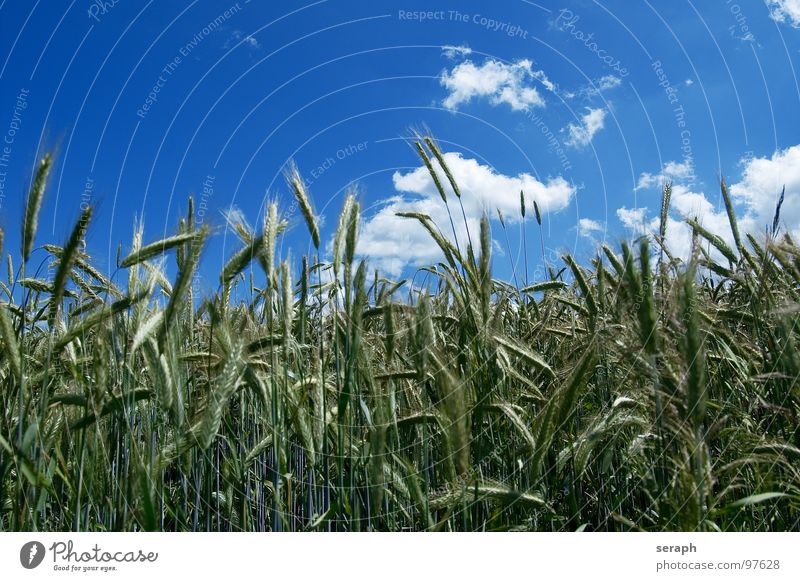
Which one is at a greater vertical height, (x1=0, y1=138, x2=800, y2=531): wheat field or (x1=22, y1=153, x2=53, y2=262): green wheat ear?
(x1=22, y1=153, x2=53, y2=262): green wheat ear

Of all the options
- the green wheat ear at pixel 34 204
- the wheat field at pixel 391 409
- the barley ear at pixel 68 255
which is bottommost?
the wheat field at pixel 391 409

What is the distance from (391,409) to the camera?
238 centimetres

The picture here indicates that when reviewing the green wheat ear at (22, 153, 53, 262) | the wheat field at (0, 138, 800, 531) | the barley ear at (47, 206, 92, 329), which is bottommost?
the wheat field at (0, 138, 800, 531)

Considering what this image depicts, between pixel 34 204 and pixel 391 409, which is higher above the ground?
pixel 34 204

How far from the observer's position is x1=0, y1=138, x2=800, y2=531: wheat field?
1.99m

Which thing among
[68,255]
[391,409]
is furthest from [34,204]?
[391,409]

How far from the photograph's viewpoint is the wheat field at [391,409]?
6.51ft

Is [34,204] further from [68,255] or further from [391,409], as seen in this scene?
[391,409]

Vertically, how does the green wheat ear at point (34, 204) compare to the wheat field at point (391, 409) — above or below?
above

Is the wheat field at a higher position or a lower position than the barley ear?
lower

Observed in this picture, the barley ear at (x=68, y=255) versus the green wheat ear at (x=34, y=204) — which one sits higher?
the green wheat ear at (x=34, y=204)

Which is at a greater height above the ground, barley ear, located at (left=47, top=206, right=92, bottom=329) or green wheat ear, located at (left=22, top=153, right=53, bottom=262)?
green wheat ear, located at (left=22, top=153, right=53, bottom=262)
